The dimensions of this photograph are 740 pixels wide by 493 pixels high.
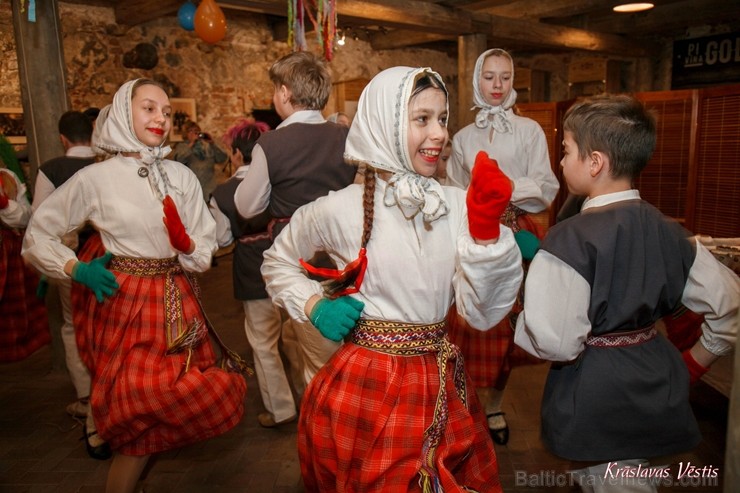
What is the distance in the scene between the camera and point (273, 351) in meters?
3.11

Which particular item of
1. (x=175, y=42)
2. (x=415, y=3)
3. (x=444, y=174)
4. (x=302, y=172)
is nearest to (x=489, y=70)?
(x=444, y=174)

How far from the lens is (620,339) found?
1724 mm

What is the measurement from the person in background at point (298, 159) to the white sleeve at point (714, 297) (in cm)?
149

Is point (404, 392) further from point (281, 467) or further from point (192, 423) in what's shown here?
point (281, 467)

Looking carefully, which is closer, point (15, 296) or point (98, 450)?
point (98, 450)

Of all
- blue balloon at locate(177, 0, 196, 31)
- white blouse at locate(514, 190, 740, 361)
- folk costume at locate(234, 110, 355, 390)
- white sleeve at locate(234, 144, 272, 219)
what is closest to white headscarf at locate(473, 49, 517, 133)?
folk costume at locate(234, 110, 355, 390)

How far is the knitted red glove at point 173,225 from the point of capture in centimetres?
219

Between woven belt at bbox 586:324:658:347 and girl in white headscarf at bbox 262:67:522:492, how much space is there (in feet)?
1.34

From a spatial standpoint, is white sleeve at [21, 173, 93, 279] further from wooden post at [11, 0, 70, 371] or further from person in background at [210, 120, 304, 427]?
wooden post at [11, 0, 70, 371]

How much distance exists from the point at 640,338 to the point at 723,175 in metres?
4.07

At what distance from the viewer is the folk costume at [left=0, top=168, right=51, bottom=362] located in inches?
131

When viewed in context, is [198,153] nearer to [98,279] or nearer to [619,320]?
[98,279]

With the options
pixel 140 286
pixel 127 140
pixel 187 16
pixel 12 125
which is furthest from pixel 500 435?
pixel 12 125

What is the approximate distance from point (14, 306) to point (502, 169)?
3034mm
